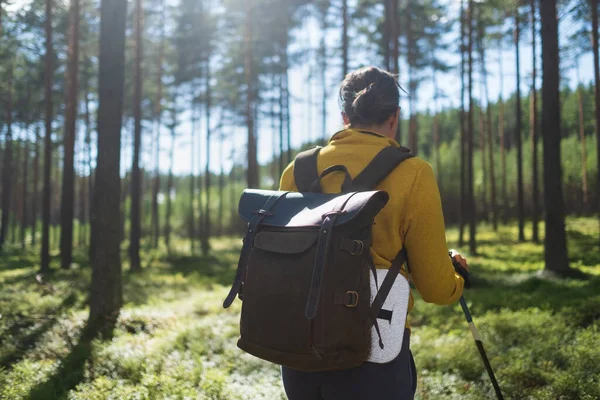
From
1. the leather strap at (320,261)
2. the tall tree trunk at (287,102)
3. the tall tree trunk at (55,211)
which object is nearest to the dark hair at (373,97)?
the leather strap at (320,261)

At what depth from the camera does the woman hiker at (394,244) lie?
5.76 ft

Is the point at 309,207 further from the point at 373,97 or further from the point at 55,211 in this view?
the point at 55,211

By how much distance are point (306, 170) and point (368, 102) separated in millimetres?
380

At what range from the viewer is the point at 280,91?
29219 millimetres

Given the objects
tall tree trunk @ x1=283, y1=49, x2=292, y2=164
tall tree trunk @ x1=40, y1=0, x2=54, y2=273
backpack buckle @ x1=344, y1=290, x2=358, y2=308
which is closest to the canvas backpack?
backpack buckle @ x1=344, y1=290, x2=358, y2=308

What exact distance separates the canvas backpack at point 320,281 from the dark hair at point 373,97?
223 mm

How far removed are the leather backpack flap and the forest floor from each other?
3712 millimetres

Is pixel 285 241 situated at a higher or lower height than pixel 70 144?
lower

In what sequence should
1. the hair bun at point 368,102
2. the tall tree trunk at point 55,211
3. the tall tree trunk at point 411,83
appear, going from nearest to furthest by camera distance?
the hair bun at point 368,102, the tall tree trunk at point 411,83, the tall tree trunk at point 55,211

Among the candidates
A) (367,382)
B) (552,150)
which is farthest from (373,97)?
(552,150)

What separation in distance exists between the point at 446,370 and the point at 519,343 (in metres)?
1.35

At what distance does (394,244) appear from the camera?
1.82 meters

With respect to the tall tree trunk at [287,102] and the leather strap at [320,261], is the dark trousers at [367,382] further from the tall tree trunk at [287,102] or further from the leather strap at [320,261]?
the tall tree trunk at [287,102]

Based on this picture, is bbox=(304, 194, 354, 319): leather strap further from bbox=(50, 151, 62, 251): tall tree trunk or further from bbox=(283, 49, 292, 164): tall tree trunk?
bbox=(50, 151, 62, 251): tall tree trunk
